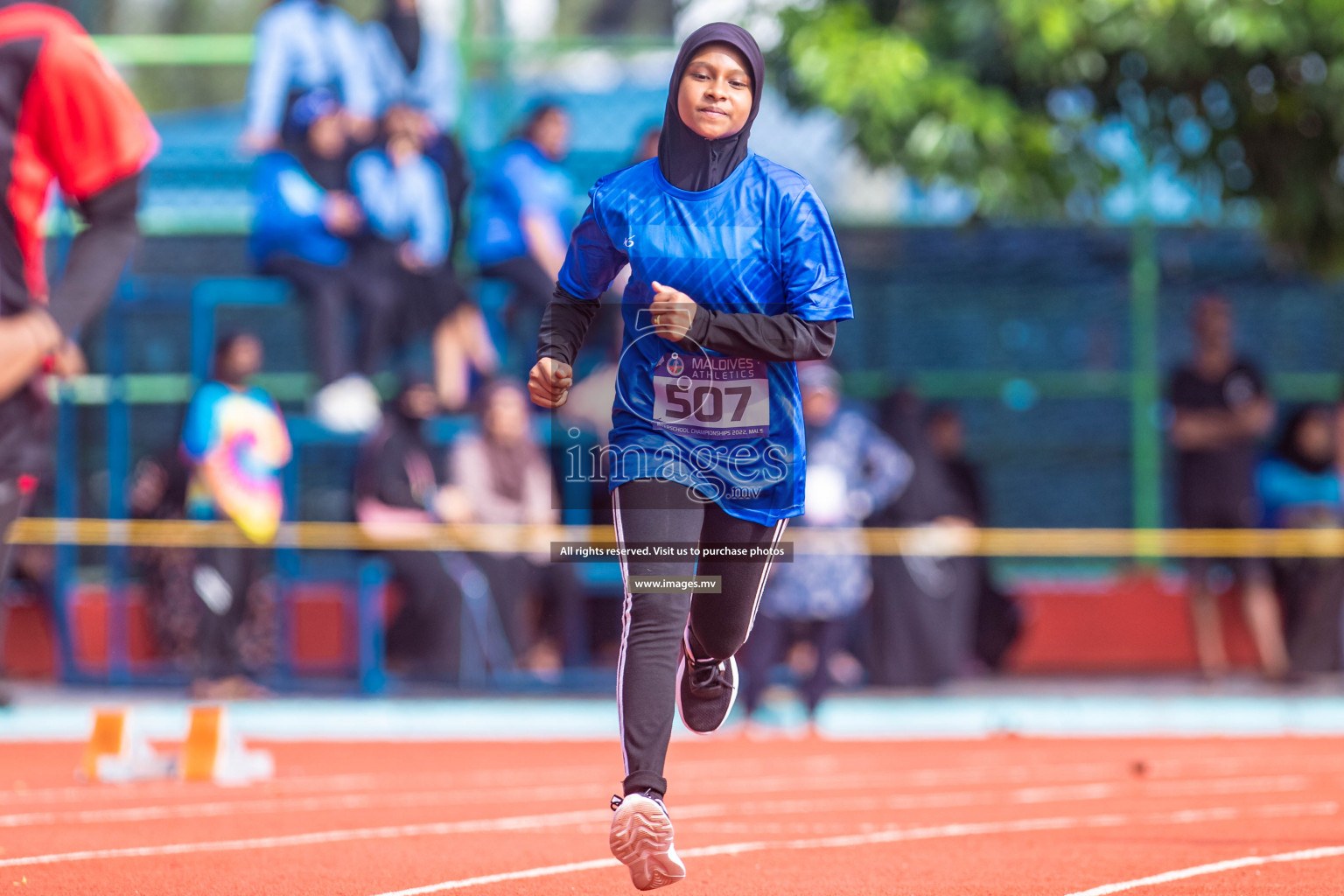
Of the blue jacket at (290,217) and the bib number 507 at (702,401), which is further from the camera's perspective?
the blue jacket at (290,217)

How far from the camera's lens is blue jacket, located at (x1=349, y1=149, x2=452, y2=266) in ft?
40.5

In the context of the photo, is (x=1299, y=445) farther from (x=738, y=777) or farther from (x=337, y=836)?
(x=337, y=836)

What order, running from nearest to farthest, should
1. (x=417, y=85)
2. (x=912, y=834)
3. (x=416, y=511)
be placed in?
(x=912, y=834) < (x=416, y=511) < (x=417, y=85)

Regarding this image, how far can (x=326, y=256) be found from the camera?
12.3m

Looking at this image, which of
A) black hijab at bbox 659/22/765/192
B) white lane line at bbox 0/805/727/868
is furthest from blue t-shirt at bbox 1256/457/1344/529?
black hijab at bbox 659/22/765/192

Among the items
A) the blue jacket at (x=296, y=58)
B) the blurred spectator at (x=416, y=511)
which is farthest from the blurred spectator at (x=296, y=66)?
the blurred spectator at (x=416, y=511)

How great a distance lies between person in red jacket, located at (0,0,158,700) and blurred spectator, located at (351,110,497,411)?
302 inches

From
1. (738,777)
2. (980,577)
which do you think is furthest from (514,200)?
(738,777)

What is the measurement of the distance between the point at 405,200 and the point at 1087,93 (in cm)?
453

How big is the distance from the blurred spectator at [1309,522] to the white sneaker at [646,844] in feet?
29.2

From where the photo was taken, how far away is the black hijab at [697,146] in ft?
15.9

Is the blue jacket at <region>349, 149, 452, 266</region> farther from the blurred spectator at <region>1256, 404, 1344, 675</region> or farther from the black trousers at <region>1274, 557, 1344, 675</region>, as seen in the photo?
the black trousers at <region>1274, 557, 1344, 675</region>

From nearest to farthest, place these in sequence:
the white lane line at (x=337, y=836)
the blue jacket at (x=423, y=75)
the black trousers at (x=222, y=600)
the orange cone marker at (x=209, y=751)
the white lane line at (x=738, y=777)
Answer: the white lane line at (x=337, y=836)
the white lane line at (x=738, y=777)
the orange cone marker at (x=209, y=751)
the black trousers at (x=222, y=600)
the blue jacket at (x=423, y=75)

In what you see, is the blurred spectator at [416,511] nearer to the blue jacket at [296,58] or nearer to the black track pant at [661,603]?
the blue jacket at [296,58]
